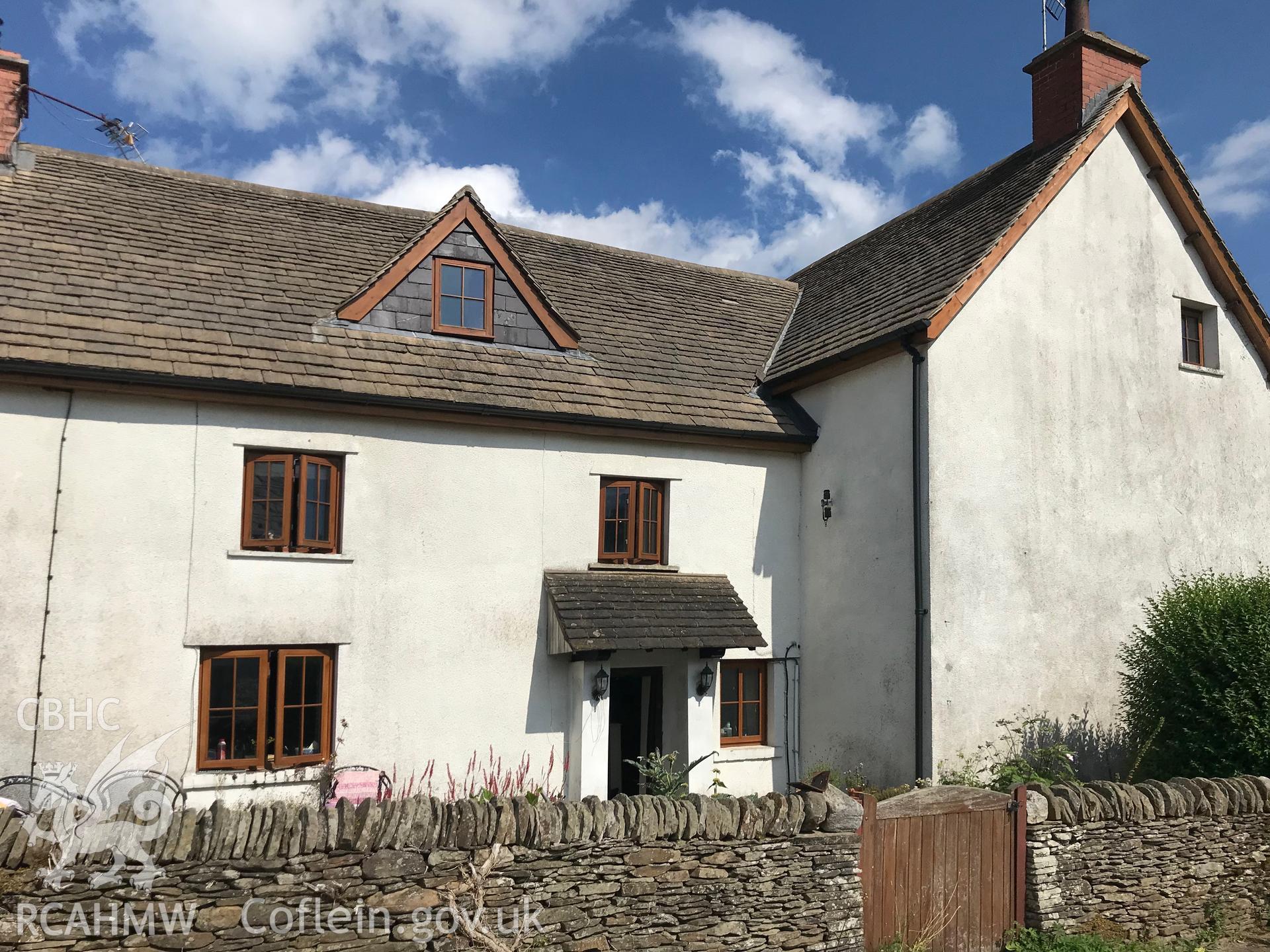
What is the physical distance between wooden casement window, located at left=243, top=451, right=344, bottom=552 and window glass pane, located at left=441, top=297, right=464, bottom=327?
9.56 ft

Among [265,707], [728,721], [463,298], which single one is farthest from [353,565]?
[728,721]

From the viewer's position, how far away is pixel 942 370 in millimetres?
13047

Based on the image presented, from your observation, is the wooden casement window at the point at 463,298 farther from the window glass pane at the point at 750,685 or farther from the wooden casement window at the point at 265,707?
the window glass pane at the point at 750,685

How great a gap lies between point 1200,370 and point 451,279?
12.1 m

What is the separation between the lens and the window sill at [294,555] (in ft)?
37.3

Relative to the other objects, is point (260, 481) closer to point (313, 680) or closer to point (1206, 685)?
point (313, 680)

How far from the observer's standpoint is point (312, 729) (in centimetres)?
1162

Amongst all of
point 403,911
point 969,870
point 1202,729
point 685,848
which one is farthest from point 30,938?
point 1202,729

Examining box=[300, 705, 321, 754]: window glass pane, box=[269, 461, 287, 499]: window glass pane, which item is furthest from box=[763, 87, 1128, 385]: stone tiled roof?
box=[300, 705, 321, 754]: window glass pane

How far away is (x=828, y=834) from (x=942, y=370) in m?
7.03

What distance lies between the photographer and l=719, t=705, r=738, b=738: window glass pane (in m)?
14.2

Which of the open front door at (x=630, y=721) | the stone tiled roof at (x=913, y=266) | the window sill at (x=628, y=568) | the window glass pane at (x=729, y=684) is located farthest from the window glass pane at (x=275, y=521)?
the stone tiled roof at (x=913, y=266)

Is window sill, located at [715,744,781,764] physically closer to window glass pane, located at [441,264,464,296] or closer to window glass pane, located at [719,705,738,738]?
window glass pane, located at [719,705,738,738]

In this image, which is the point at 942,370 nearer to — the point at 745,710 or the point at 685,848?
the point at 745,710
